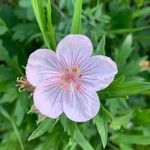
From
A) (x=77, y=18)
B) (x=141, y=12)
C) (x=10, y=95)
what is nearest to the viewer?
(x=77, y=18)

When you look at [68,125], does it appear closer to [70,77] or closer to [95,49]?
[70,77]

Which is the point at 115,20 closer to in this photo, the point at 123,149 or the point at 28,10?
the point at 28,10

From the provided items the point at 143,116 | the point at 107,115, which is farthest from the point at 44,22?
the point at 143,116

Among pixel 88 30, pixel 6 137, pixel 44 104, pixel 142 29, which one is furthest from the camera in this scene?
pixel 142 29

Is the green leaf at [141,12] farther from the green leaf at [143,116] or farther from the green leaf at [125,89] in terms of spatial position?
the green leaf at [125,89]

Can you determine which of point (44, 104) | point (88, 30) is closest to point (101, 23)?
point (88, 30)

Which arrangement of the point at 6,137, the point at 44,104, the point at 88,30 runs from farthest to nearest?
1. the point at 6,137
2. the point at 88,30
3. the point at 44,104
